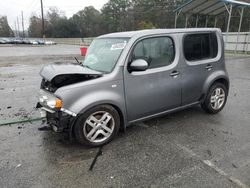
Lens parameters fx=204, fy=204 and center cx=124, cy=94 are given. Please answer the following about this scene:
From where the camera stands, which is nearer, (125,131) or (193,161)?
(193,161)

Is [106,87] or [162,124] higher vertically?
[106,87]

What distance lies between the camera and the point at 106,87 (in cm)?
308

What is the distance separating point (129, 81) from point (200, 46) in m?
1.78

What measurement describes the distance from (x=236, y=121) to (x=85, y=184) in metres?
3.22

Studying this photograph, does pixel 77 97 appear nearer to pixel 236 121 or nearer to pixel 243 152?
pixel 243 152

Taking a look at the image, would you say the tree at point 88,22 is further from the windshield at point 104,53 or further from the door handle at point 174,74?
the door handle at point 174,74

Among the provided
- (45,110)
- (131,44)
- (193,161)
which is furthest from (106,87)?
(193,161)

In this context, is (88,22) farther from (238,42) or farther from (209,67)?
(209,67)

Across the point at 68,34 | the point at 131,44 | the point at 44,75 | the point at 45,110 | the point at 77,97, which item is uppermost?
the point at 68,34

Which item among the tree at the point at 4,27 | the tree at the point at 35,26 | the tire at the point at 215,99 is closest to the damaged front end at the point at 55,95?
the tire at the point at 215,99

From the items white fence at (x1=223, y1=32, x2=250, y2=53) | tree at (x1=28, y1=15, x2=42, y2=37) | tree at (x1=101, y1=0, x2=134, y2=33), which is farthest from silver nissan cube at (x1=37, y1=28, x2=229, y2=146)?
tree at (x1=28, y1=15, x2=42, y2=37)

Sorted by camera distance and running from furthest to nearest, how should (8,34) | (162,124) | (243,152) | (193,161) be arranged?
1. (8,34)
2. (162,124)
3. (243,152)
4. (193,161)

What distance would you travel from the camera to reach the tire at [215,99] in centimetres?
432

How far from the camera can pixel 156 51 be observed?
3551mm
